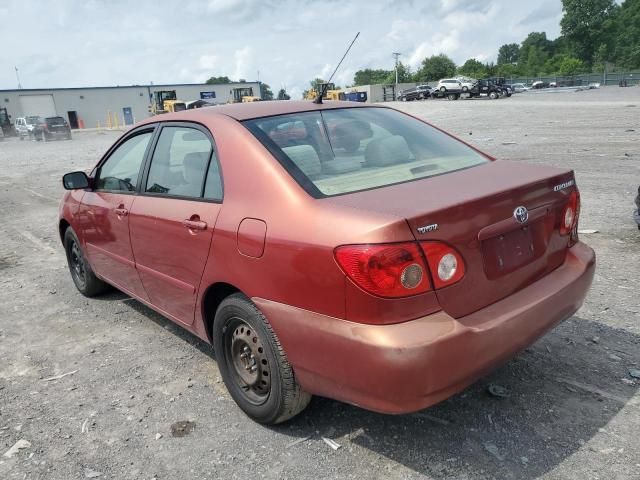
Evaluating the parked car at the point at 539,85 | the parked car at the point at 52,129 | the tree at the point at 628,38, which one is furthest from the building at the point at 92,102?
the tree at the point at 628,38

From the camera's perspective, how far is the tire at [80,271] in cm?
488

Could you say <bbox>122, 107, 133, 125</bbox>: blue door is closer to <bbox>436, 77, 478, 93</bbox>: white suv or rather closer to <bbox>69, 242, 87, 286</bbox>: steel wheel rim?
<bbox>436, 77, 478, 93</bbox>: white suv

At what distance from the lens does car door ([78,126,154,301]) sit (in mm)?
3815

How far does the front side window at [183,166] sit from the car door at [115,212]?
0.21 metres

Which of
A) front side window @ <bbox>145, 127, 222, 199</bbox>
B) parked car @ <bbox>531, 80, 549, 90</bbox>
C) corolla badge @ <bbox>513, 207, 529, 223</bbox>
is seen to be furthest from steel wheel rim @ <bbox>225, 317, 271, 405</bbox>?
parked car @ <bbox>531, 80, 549, 90</bbox>

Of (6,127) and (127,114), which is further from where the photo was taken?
(127,114)

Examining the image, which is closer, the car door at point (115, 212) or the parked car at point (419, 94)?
the car door at point (115, 212)


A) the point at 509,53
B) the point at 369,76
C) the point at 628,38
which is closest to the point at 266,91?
the point at 369,76

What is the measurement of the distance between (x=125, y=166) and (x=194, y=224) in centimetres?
139

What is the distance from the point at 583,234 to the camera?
5.85 meters

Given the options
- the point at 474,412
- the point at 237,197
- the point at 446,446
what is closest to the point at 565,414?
the point at 474,412

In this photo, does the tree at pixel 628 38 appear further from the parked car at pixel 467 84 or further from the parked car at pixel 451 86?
the parked car at pixel 451 86

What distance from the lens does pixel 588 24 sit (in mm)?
105125

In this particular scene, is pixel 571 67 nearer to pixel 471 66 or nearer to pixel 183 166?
pixel 471 66
